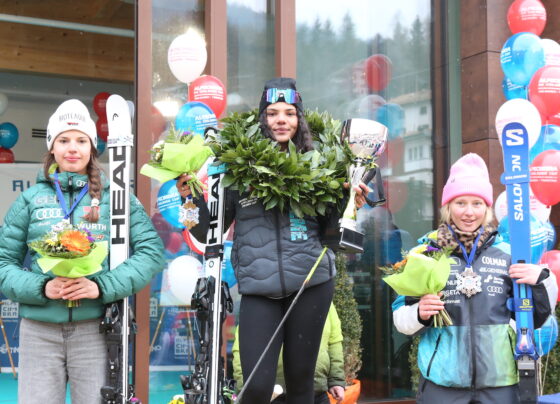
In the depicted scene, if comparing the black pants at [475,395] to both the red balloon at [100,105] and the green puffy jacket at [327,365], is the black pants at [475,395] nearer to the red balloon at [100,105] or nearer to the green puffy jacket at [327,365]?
the green puffy jacket at [327,365]

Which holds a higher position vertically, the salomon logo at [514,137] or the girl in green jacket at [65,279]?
the salomon logo at [514,137]

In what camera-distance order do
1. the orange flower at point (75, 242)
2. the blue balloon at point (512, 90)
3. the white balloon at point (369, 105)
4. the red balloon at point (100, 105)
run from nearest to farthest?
the orange flower at point (75, 242) → the blue balloon at point (512, 90) → the white balloon at point (369, 105) → the red balloon at point (100, 105)

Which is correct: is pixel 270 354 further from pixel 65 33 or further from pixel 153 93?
pixel 65 33

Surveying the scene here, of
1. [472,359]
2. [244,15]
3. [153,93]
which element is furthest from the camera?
[244,15]

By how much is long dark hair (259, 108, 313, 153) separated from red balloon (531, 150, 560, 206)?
2.31 meters

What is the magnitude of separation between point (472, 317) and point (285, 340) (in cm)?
79

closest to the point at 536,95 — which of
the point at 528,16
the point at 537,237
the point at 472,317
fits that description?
the point at 528,16

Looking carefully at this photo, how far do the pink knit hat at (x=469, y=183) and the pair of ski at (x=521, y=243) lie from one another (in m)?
0.10


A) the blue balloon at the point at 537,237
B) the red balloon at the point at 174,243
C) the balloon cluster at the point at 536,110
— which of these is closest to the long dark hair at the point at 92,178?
the red balloon at the point at 174,243

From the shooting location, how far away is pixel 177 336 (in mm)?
5281

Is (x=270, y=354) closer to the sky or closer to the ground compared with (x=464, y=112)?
closer to the ground

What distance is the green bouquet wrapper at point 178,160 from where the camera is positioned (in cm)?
304

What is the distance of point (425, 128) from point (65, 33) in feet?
14.2

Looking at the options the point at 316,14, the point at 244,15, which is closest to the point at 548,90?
the point at 316,14
